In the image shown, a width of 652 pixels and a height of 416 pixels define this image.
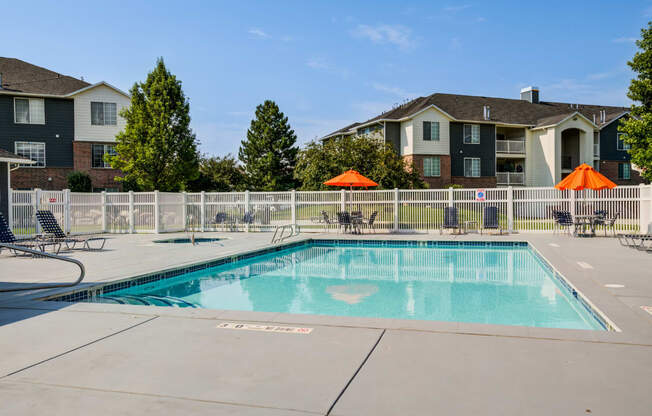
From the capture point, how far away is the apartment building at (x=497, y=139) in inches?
1257

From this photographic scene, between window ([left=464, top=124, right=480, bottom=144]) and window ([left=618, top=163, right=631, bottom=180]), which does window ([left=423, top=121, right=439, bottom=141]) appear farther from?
window ([left=618, top=163, right=631, bottom=180])

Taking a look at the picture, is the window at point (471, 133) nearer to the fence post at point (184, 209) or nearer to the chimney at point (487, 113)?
the chimney at point (487, 113)

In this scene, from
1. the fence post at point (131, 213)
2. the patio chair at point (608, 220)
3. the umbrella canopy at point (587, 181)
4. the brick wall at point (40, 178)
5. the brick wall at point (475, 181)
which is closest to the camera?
the umbrella canopy at point (587, 181)

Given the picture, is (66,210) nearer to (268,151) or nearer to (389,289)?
(389,289)

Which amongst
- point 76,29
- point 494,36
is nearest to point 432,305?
point 76,29

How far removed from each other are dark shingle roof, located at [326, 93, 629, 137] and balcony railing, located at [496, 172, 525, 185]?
3665 mm

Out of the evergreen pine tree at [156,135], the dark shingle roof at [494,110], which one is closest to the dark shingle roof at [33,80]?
the evergreen pine tree at [156,135]

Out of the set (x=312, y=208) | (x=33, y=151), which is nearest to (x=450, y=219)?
(x=312, y=208)

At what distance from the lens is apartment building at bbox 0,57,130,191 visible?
27.8 meters

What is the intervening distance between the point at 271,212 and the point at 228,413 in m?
17.6

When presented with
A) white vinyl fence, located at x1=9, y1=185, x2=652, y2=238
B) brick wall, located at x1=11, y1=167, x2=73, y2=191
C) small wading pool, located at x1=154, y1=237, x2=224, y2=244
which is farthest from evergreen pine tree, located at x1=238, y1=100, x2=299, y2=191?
small wading pool, located at x1=154, y1=237, x2=224, y2=244

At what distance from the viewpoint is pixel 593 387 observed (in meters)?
3.22

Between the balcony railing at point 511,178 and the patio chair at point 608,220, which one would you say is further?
the balcony railing at point 511,178

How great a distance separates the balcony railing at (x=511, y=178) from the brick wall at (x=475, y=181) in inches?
58.4
